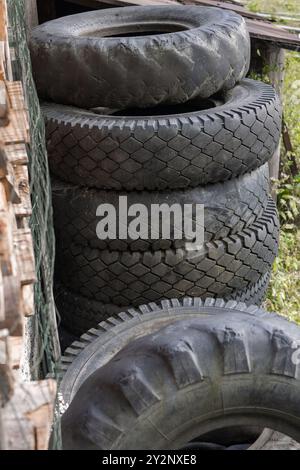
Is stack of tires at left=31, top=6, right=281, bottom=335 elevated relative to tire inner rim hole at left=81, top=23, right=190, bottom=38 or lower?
lower

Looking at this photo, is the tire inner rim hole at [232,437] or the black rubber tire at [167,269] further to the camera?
the black rubber tire at [167,269]

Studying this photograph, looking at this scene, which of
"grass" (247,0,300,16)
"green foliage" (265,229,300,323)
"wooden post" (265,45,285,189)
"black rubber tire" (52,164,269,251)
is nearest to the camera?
"black rubber tire" (52,164,269,251)

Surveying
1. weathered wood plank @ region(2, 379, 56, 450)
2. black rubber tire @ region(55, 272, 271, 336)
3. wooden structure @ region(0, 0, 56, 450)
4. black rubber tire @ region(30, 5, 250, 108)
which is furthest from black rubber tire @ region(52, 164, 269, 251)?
weathered wood plank @ region(2, 379, 56, 450)

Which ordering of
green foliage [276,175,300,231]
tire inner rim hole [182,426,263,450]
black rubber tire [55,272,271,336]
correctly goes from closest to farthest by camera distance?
tire inner rim hole [182,426,263,450]
black rubber tire [55,272,271,336]
green foliage [276,175,300,231]

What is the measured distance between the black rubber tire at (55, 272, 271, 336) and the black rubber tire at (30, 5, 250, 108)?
838mm

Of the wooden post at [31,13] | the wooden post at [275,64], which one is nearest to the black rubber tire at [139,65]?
the wooden post at [31,13]

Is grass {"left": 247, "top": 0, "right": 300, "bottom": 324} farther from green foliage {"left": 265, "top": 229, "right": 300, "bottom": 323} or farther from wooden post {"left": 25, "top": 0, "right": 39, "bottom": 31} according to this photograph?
wooden post {"left": 25, "top": 0, "right": 39, "bottom": 31}

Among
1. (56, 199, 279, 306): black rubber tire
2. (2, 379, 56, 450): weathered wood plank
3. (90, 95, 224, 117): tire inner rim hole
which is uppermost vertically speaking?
(90, 95, 224, 117): tire inner rim hole

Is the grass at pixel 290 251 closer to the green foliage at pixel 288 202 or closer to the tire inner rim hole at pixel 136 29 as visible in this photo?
the green foliage at pixel 288 202

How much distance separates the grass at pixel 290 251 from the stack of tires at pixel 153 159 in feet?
2.36

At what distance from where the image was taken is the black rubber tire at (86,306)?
2.68m

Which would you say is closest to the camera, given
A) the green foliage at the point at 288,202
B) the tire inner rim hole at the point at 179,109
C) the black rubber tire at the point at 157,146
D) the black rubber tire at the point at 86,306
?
the black rubber tire at the point at 157,146

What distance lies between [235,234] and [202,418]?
4.24ft

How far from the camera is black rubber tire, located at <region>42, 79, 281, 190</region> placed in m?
2.37
